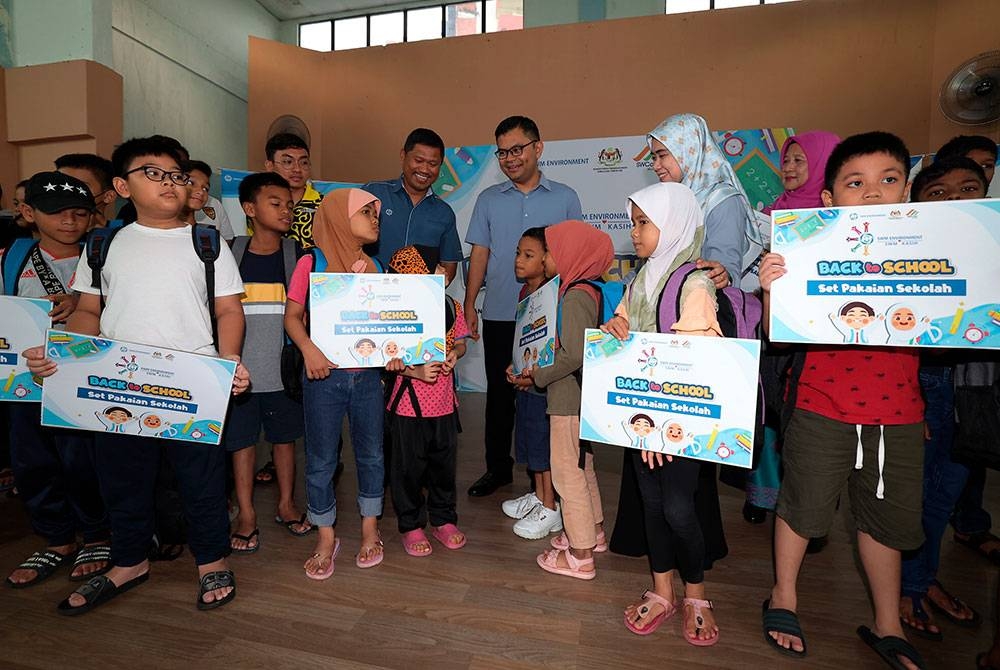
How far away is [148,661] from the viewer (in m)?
1.62

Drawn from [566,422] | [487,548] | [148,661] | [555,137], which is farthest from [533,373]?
[555,137]

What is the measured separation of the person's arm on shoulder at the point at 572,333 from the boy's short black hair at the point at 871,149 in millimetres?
852

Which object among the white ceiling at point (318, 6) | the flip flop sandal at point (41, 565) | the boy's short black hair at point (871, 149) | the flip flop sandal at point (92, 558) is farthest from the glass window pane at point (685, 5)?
the flip flop sandal at point (41, 565)

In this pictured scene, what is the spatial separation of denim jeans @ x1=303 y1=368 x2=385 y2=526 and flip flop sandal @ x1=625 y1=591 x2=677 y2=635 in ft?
3.58

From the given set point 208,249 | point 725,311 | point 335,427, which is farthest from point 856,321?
point 208,249

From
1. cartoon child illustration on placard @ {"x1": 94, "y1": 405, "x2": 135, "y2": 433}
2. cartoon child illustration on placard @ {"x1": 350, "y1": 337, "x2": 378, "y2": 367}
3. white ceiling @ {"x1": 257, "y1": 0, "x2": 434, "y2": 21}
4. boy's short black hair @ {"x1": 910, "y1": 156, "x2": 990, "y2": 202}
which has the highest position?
white ceiling @ {"x1": 257, "y1": 0, "x2": 434, "y2": 21}

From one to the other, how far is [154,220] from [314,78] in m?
5.68

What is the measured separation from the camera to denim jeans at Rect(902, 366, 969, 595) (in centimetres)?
179

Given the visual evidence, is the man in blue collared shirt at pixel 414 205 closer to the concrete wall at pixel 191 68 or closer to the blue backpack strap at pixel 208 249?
the blue backpack strap at pixel 208 249

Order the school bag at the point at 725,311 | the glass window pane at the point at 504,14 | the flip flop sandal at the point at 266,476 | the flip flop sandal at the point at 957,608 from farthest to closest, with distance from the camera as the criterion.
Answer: the glass window pane at the point at 504,14 → the flip flop sandal at the point at 266,476 → the flip flop sandal at the point at 957,608 → the school bag at the point at 725,311

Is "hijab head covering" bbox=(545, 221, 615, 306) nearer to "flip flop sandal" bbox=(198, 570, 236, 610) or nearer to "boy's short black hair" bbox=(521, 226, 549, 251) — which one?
"boy's short black hair" bbox=(521, 226, 549, 251)

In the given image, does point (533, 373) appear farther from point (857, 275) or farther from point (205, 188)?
point (205, 188)

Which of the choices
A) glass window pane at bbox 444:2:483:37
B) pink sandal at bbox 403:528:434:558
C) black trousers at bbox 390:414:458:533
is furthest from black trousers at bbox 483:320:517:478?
glass window pane at bbox 444:2:483:37

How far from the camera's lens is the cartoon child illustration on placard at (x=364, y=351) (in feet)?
6.36
